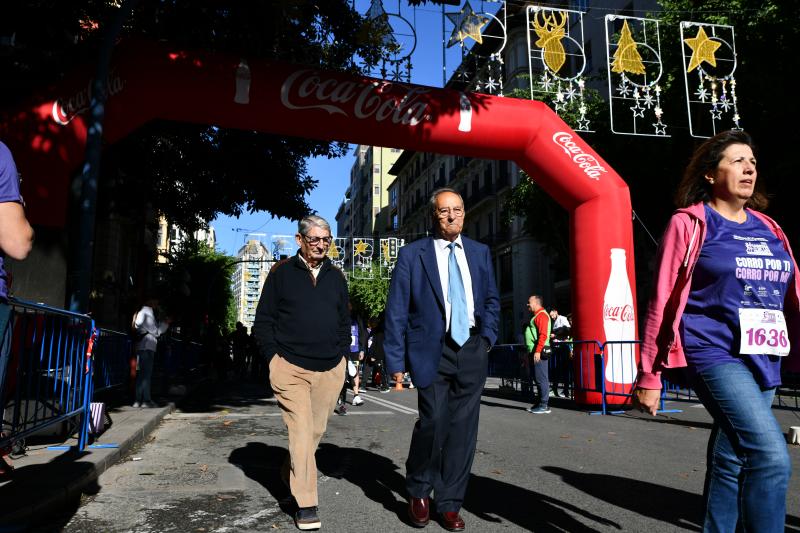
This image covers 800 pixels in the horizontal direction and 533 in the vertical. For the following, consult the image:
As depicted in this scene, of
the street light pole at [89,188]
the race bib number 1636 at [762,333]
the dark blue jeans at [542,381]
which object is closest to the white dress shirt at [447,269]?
the race bib number 1636 at [762,333]

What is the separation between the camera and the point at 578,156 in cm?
1067

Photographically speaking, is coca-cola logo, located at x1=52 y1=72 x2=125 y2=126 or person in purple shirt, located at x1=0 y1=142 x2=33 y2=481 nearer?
person in purple shirt, located at x1=0 y1=142 x2=33 y2=481

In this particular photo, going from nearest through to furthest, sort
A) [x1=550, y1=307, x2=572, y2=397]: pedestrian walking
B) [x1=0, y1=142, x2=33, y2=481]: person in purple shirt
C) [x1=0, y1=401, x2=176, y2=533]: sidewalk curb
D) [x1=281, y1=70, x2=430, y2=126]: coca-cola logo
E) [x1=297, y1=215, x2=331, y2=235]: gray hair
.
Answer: [x1=0, y1=142, x2=33, y2=481]: person in purple shirt
[x1=0, y1=401, x2=176, y2=533]: sidewalk curb
[x1=297, y1=215, x2=331, y2=235]: gray hair
[x1=281, y1=70, x2=430, y2=126]: coca-cola logo
[x1=550, y1=307, x2=572, y2=397]: pedestrian walking

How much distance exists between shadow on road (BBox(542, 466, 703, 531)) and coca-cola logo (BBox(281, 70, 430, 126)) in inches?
234

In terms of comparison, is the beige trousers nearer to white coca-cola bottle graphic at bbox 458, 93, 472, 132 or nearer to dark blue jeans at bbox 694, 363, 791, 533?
dark blue jeans at bbox 694, 363, 791, 533

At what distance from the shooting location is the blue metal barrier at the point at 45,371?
4184 millimetres

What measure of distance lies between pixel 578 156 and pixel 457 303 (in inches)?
287

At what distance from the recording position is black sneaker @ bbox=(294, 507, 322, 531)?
3818mm

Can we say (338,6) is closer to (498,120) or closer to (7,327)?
(498,120)

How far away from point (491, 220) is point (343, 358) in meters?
39.9

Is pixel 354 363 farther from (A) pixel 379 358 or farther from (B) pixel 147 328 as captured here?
(A) pixel 379 358

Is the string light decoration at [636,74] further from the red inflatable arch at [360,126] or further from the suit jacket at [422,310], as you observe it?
the suit jacket at [422,310]

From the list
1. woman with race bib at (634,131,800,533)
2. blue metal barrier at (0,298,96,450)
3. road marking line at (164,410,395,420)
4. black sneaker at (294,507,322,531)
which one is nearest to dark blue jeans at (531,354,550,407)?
road marking line at (164,410,395,420)

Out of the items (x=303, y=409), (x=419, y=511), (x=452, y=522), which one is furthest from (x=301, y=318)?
(x=452, y=522)
